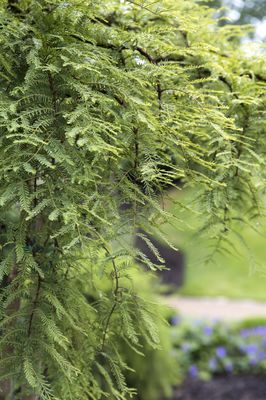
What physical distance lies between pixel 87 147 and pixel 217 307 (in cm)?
697

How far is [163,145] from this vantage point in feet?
5.82

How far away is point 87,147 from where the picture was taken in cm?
156

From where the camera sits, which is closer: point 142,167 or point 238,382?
point 142,167

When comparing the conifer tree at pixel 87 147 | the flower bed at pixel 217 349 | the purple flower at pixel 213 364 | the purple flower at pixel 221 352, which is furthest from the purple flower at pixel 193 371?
the conifer tree at pixel 87 147

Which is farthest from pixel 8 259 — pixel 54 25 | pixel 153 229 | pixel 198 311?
pixel 198 311

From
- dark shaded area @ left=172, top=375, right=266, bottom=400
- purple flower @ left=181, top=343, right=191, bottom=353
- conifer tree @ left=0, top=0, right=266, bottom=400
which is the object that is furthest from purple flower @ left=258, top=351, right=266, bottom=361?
conifer tree @ left=0, top=0, right=266, bottom=400

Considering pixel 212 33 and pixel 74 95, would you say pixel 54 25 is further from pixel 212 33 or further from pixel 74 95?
pixel 212 33

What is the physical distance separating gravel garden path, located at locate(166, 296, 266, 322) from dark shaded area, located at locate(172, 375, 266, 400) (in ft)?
6.07

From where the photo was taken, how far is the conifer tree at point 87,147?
5.34 feet

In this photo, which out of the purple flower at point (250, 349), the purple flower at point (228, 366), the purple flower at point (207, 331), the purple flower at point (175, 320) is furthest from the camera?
the purple flower at point (175, 320)

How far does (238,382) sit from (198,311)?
2499 mm

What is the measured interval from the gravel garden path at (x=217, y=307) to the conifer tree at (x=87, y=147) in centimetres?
542

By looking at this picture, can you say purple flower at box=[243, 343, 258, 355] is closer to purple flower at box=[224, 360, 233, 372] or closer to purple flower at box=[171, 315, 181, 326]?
purple flower at box=[224, 360, 233, 372]

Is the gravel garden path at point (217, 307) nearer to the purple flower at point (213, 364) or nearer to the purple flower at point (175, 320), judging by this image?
the purple flower at point (175, 320)
